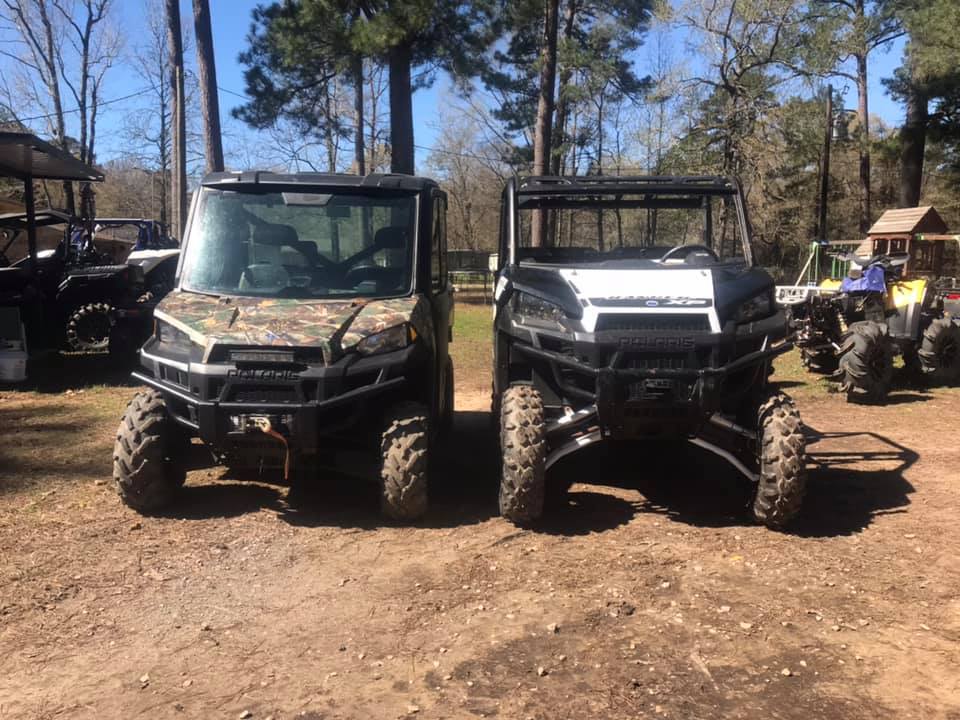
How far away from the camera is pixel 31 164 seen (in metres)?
10.3

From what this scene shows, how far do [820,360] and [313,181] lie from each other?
7767mm

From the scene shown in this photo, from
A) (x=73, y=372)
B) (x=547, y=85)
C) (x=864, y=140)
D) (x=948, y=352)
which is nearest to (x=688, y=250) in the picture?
(x=948, y=352)

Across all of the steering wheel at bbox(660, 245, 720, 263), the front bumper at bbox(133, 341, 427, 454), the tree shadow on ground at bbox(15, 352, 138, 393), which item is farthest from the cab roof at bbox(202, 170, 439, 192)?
the tree shadow on ground at bbox(15, 352, 138, 393)

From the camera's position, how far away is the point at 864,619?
12.9 feet

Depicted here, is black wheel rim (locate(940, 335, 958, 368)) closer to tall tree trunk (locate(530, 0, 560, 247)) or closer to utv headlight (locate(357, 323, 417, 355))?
utv headlight (locate(357, 323, 417, 355))

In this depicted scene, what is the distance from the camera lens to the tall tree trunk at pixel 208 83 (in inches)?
665

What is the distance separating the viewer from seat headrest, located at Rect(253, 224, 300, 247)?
18.7 feet

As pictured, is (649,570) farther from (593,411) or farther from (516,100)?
(516,100)

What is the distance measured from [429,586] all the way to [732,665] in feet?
5.20

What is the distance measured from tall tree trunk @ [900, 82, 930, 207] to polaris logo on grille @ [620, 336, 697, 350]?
22246 mm

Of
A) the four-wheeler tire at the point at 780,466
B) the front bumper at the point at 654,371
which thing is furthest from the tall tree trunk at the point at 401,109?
the four-wheeler tire at the point at 780,466

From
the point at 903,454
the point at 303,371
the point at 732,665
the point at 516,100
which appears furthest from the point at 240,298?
the point at 516,100

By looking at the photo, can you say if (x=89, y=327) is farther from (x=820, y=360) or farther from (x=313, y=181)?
(x=820, y=360)

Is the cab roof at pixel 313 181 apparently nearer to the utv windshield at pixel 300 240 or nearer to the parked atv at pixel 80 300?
the utv windshield at pixel 300 240
